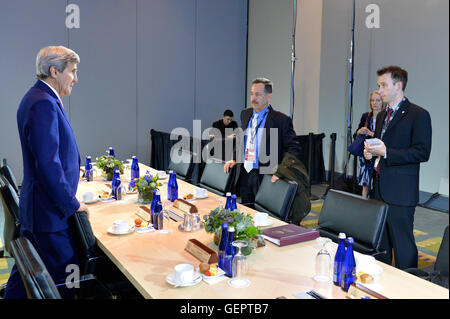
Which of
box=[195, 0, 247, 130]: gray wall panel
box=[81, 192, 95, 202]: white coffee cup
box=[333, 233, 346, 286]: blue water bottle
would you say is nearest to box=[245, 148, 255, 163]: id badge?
box=[81, 192, 95, 202]: white coffee cup

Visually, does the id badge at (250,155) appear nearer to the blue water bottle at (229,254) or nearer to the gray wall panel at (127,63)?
the blue water bottle at (229,254)

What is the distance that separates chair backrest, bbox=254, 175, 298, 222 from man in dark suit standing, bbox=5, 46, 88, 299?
4.49 ft

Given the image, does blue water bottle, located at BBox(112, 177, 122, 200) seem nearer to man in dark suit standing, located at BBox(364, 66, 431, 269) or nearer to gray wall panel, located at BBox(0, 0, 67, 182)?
man in dark suit standing, located at BBox(364, 66, 431, 269)

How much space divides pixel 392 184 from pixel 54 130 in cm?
240

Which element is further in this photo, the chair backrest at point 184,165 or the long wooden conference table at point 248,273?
the chair backrest at point 184,165

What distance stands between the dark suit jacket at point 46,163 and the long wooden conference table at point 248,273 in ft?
0.85

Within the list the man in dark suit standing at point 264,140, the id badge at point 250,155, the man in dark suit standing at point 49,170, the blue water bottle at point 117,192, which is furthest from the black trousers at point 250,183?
the man in dark suit standing at point 49,170

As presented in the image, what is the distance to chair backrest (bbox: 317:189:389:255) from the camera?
242cm

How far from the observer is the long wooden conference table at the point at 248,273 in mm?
1633

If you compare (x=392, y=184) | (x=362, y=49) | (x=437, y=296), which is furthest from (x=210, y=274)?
(x=362, y=49)

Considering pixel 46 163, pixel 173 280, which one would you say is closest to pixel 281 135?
pixel 46 163

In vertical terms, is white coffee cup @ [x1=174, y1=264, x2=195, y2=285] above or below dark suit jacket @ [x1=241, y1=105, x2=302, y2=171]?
below

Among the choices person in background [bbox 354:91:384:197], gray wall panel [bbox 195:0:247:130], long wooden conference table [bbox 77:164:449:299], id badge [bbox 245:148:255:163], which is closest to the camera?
long wooden conference table [bbox 77:164:449:299]
